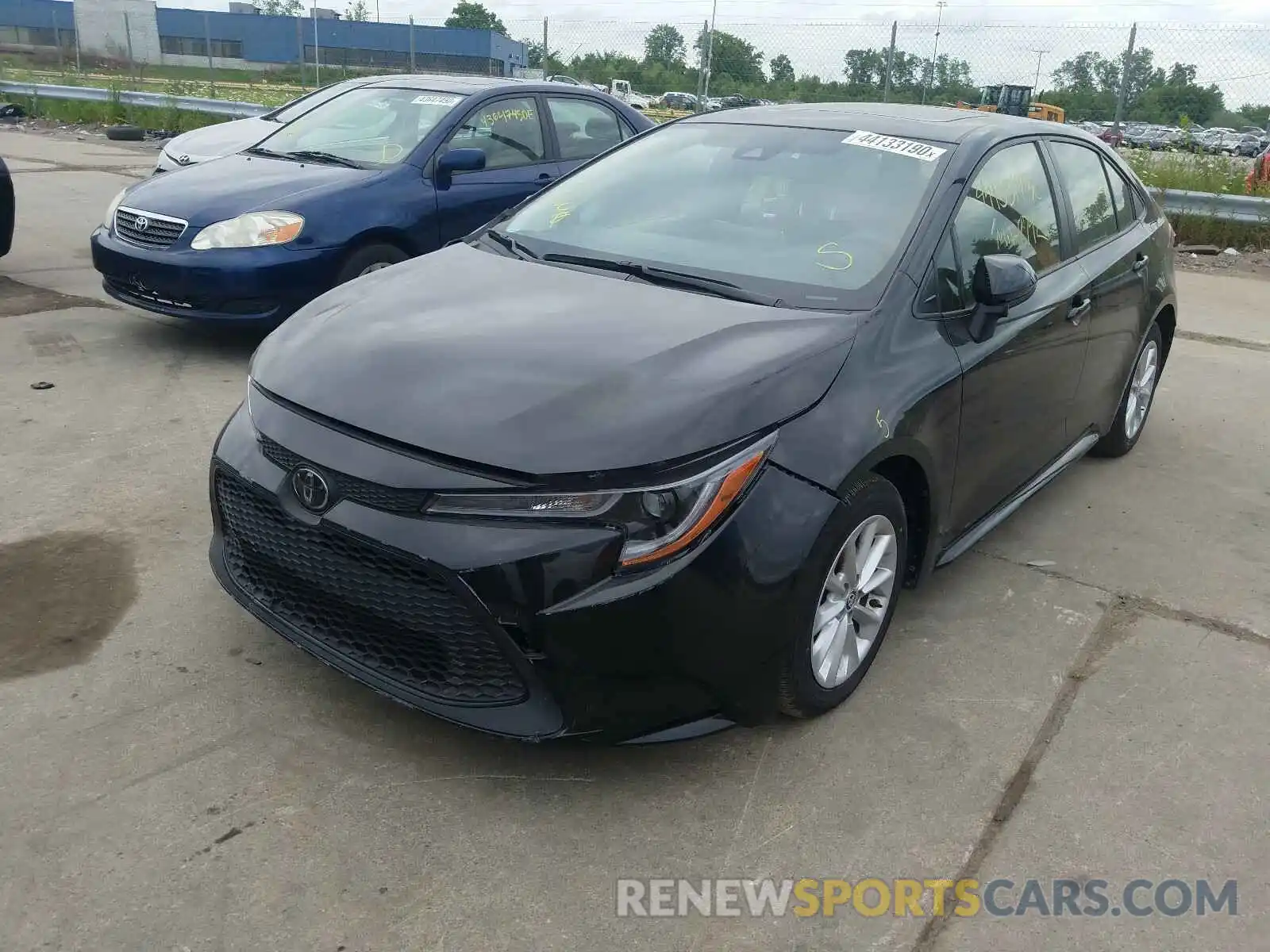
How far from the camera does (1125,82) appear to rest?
1353 cm

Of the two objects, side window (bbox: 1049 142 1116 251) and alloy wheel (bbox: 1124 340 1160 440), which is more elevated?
side window (bbox: 1049 142 1116 251)

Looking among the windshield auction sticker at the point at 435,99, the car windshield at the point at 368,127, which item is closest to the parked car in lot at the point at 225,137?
the car windshield at the point at 368,127

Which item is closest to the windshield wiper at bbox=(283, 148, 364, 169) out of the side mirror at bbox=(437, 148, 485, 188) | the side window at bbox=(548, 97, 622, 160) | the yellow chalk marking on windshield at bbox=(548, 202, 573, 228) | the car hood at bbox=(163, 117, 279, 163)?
the side mirror at bbox=(437, 148, 485, 188)

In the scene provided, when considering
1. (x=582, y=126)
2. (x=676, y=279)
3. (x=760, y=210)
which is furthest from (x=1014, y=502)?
(x=582, y=126)

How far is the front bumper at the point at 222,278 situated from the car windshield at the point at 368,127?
3.14 feet

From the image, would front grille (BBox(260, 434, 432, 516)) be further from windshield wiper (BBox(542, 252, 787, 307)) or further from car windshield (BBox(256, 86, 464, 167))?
car windshield (BBox(256, 86, 464, 167))

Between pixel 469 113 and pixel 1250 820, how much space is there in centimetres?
560

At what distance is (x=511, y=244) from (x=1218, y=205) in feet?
31.4

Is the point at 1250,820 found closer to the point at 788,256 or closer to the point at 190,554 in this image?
the point at 788,256

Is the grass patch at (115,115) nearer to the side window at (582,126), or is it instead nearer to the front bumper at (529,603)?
the side window at (582,126)

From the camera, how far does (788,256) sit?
11.0 ft

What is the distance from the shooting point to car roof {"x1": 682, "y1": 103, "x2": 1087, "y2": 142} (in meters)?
3.76

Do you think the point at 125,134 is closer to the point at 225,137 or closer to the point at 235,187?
the point at 225,137

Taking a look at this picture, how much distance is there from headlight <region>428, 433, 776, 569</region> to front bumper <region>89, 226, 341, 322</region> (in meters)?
3.69
